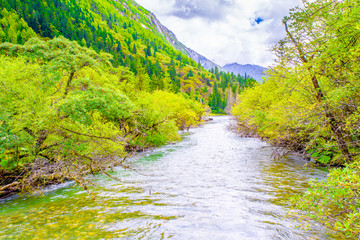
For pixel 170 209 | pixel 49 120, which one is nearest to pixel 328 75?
pixel 170 209

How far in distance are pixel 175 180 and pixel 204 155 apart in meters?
9.73

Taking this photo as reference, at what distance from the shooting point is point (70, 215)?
8.11 meters

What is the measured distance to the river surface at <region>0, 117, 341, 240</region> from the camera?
21.9ft

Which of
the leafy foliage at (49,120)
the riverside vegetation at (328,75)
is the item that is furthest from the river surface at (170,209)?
the riverside vegetation at (328,75)

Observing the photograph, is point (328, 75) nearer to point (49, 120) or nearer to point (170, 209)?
point (170, 209)

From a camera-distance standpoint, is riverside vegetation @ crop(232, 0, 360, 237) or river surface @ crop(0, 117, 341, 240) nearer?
riverside vegetation @ crop(232, 0, 360, 237)

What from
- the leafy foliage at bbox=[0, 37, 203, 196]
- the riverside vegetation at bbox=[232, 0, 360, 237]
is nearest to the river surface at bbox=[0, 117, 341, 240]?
the leafy foliage at bbox=[0, 37, 203, 196]

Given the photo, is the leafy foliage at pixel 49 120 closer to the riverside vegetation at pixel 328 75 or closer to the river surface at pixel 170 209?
the river surface at pixel 170 209

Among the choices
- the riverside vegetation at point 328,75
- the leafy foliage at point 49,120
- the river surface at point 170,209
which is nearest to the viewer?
the riverside vegetation at point 328,75

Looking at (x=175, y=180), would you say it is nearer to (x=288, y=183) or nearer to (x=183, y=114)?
(x=288, y=183)

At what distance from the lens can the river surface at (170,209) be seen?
6.69 meters

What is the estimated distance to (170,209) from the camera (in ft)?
28.4

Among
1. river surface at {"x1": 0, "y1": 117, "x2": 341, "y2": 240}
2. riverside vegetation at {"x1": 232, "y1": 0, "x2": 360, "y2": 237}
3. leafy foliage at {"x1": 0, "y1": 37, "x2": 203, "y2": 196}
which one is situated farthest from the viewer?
leafy foliage at {"x1": 0, "y1": 37, "x2": 203, "y2": 196}

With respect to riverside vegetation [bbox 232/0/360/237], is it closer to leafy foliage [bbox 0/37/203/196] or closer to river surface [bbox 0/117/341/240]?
river surface [bbox 0/117/341/240]
